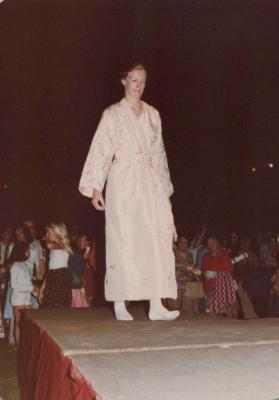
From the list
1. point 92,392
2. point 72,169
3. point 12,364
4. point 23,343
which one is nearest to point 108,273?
point 23,343

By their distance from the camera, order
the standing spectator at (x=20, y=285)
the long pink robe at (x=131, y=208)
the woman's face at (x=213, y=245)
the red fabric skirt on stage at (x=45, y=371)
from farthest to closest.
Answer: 1. the woman's face at (x=213, y=245)
2. the standing spectator at (x=20, y=285)
3. the long pink robe at (x=131, y=208)
4. the red fabric skirt on stage at (x=45, y=371)

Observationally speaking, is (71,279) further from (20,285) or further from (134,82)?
(134,82)

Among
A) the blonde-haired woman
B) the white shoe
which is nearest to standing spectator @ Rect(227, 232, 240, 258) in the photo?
the blonde-haired woman

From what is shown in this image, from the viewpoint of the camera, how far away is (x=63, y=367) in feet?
7.94

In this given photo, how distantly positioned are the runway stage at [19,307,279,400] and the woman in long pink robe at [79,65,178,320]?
0.27 m

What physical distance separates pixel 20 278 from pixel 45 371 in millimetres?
5321

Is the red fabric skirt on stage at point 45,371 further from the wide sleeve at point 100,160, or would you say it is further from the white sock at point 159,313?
the wide sleeve at point 100,160

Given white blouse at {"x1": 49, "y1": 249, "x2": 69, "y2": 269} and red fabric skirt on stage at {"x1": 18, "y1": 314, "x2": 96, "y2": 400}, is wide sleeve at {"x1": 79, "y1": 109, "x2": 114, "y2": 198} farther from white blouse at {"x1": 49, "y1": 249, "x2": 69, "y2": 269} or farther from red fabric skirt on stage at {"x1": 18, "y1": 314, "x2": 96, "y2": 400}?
white blouse at {"x1": 49, "y1": 249, "x2": 69, "y2": 269}

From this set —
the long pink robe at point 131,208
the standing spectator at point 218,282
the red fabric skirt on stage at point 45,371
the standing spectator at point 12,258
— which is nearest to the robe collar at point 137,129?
the long pink robe at point 131,208

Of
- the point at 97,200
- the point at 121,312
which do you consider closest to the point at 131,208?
the point at 97,200

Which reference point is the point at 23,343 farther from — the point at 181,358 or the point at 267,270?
the point at 267,270

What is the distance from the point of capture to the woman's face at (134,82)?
152 inches

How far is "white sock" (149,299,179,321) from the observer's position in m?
3.80

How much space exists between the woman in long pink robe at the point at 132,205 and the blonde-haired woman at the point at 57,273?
3.83 m
